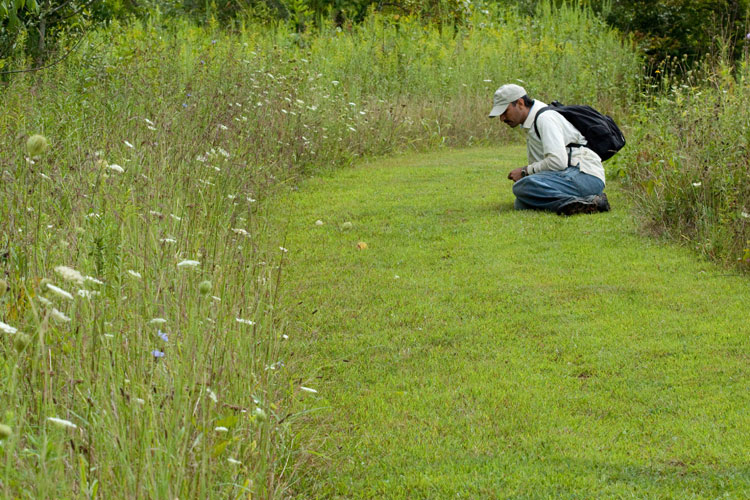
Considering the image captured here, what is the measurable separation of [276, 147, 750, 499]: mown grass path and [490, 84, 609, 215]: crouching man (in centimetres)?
23

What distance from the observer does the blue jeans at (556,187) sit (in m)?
8.77

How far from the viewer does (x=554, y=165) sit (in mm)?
8805

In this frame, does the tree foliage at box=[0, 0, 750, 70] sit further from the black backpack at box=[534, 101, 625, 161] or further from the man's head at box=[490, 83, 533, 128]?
the man's head at box=[490, 83, 533, 128]

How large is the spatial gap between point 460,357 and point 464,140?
9811 mm

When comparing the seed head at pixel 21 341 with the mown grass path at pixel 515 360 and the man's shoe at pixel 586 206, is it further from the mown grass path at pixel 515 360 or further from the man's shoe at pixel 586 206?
the man's shoe at pixel 586 206

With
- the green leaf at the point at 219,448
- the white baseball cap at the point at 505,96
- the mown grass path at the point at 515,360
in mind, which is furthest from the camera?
the white baseball cap at the point at 505,96

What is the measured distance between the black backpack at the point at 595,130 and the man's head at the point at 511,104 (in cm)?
21

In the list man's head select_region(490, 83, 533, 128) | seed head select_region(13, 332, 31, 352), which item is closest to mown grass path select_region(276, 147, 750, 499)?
man's head select_region(490, 83, 533, 128)

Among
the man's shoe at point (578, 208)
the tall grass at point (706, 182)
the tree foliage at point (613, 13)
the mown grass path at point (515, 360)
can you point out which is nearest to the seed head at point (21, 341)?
the mown grass path at point (515, 360)

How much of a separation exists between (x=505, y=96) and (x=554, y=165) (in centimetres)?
80

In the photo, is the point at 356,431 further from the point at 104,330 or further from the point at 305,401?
the point at 104,330

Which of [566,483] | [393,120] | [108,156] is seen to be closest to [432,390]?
[566,483]

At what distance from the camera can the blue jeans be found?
877cm

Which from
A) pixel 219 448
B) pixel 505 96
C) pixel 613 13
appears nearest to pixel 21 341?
pixel 219 448
